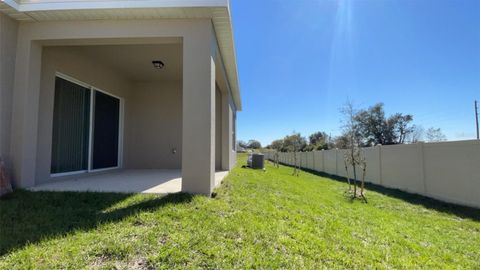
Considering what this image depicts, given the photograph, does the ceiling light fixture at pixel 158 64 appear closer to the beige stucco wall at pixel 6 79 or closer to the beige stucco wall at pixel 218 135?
the beige stucco wall at pixel 218 135

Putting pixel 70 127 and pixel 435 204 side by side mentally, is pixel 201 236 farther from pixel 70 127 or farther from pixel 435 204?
pixel 435 204

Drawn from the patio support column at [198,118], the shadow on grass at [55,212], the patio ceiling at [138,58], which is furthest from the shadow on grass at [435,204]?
the patio ceiling at [138,58]

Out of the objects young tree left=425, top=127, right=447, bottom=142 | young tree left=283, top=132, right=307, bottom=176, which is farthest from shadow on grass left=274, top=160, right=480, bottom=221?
young tree left=425, top=127, right=447, bottom=142

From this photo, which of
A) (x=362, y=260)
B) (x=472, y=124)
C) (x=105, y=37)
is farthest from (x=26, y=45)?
(x=472, y=124)

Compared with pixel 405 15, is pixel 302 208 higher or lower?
lower

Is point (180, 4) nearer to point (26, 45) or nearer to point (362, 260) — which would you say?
point (26, 45)

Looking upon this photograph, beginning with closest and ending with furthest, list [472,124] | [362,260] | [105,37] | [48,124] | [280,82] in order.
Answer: [362,260]
[105,37]
[48,124]
[280,82]
[472,124]

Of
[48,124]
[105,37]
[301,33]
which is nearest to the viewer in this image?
[105,37]

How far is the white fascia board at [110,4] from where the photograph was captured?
430 centimetres

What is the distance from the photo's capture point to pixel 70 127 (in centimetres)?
605

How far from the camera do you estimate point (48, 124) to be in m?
5.27

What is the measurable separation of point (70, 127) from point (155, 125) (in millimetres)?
3115

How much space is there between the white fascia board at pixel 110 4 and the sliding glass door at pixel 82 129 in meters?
1.68

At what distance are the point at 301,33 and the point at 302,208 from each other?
758 centimetres
